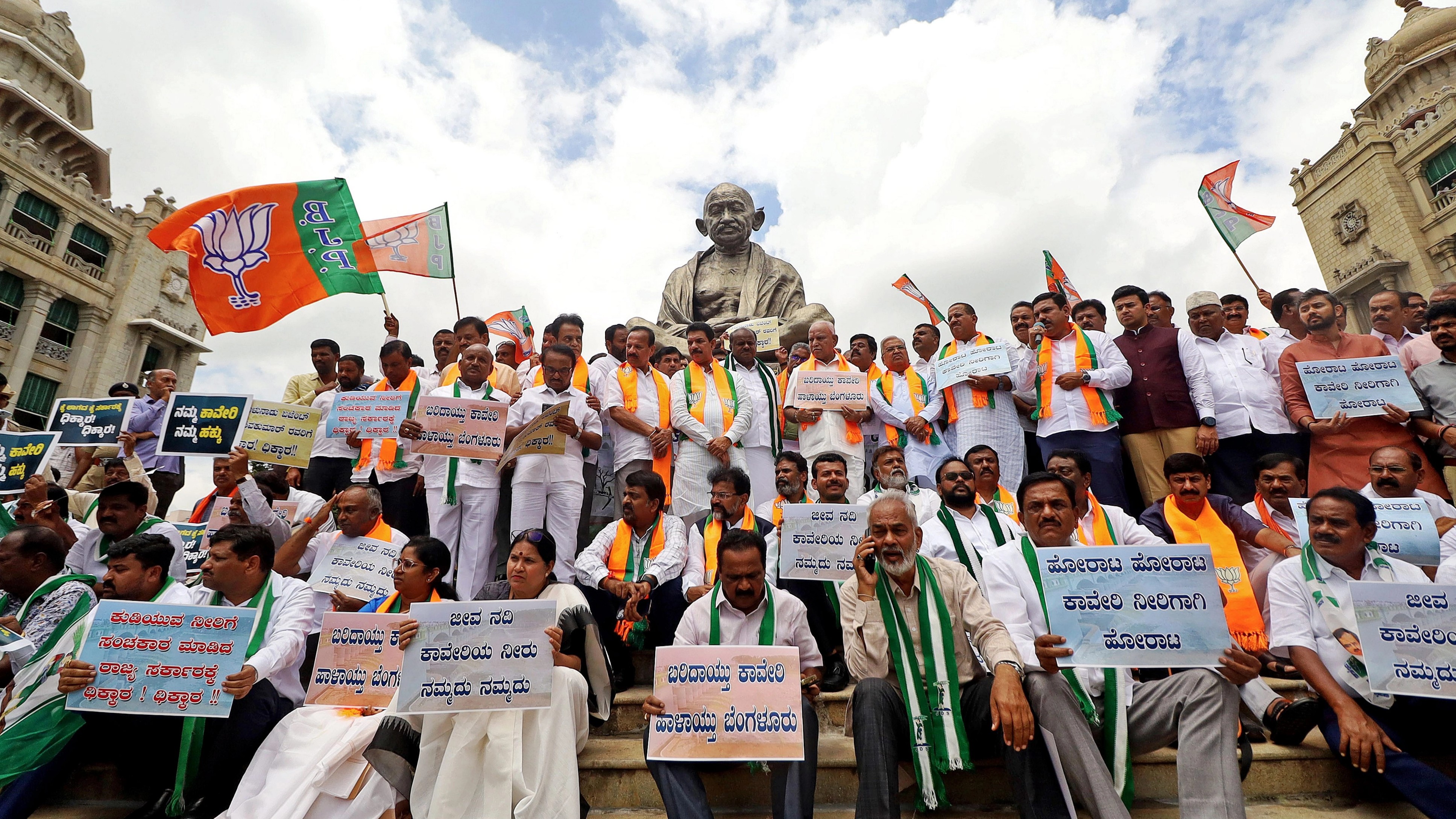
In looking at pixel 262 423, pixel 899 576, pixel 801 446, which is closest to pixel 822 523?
pixel 899 576

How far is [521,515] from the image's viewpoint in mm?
5855

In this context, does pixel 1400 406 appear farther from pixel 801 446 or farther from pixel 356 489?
pixel 356 489

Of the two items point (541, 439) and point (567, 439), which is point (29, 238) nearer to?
point (567, 439)

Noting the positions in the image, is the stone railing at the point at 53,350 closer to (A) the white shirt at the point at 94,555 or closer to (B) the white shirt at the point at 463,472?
(A) the white shirt at the point at 94,555

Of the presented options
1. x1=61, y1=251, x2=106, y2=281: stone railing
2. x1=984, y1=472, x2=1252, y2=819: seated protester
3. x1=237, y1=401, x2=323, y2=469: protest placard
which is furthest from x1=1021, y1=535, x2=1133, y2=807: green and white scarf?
x1=61, y1=251, x2=106, y2=281: stone railing

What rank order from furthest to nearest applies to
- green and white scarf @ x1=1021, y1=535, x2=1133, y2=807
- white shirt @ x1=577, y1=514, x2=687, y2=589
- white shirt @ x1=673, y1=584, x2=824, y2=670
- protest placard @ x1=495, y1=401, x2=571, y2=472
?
protest placard @ x1=495, y1=401, x2=571, y2=472 < white shirt @ x1=577, y1=514, x2=687, y2=589 < white shirt @ x1=673, y1=584, x2=824, y2=670 < green and white scarf @ x1=1021, y1=535, x2=1133, y2=807

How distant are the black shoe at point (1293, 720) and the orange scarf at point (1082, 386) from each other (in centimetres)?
287

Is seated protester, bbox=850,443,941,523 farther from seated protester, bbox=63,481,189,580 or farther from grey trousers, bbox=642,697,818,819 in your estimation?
seated protester, bbox=63,481,189,580

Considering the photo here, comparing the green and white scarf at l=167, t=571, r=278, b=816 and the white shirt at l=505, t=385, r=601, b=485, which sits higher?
the white shirt at l=505, t=385, r=601, b=485

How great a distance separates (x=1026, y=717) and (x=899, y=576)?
806mm

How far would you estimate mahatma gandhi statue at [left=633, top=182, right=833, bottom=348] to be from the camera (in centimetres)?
1109

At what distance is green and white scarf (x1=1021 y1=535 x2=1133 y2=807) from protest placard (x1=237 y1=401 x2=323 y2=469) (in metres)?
6.30

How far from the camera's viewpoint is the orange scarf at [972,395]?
6.46 metres

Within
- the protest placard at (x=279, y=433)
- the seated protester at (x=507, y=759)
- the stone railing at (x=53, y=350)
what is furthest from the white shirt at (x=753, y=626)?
the stone railing at (x=53, y=350)
